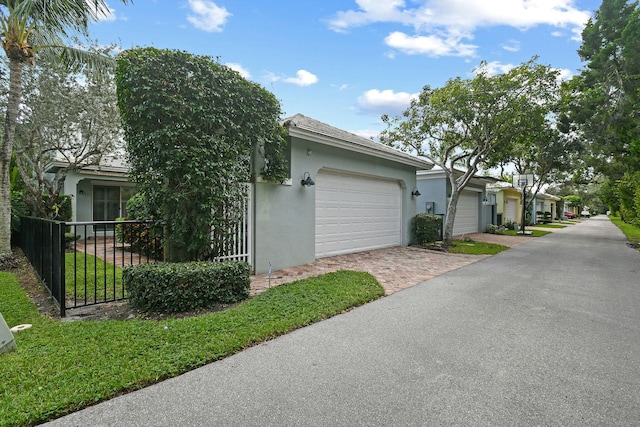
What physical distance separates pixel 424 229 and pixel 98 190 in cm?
1368

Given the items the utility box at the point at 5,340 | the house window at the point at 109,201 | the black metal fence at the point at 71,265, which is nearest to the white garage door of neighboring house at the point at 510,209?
the house window at the point at 109,201

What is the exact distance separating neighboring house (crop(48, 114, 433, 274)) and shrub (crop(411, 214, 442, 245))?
13.6 inches

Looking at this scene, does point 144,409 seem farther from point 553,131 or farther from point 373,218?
point 553,131

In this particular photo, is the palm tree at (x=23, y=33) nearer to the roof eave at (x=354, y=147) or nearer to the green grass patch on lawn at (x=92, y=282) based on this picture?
the green grass patch on lawn at (x=92, y=282)

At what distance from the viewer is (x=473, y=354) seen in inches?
130

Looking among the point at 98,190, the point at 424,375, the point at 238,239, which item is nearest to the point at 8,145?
the point at 238,239

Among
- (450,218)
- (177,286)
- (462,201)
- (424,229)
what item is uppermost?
(462,201)

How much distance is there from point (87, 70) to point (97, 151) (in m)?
2.85

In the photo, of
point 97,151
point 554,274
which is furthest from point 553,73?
point 97,151

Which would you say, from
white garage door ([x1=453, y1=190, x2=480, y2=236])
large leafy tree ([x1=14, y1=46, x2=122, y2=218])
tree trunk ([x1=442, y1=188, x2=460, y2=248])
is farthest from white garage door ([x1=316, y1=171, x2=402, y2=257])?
large leafy tree ([x1=14, y1=46, x2=122, y2=218])

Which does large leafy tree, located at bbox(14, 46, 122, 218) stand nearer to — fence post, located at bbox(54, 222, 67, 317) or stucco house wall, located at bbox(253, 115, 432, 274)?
stucco house wall, located at bbox(253, 115, 432, 274)

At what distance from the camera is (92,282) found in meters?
6.24

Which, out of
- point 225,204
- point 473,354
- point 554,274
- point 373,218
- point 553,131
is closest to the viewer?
point 473,354

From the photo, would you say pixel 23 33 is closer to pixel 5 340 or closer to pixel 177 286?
pixel 177 286
